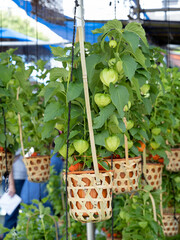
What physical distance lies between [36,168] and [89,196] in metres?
0.90

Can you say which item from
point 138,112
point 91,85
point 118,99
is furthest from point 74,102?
point 138,112

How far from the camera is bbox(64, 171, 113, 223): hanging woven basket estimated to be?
1.13 metres

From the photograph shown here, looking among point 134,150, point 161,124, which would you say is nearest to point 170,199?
point 161,124

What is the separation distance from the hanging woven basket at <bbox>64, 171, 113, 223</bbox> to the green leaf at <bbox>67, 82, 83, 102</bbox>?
0.23m

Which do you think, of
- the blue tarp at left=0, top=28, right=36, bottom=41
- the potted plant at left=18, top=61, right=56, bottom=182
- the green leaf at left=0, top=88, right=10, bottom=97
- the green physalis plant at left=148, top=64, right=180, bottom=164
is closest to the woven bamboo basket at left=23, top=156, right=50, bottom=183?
the potted plant at left=18, top=61, right=56, bottom=182

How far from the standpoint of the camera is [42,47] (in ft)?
10.2

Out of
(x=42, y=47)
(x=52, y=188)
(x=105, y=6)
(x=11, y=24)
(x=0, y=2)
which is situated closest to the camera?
(x=0, y=2)

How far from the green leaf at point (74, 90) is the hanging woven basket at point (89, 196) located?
234 mm

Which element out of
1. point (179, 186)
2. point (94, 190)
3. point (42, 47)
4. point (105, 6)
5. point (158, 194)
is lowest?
point (179, 186)

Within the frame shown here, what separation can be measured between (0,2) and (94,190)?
1.76m

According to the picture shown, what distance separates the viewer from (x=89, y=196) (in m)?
1.13

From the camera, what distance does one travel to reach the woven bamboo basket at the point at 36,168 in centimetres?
197

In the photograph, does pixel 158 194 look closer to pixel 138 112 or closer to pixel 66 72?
pixel 138 112

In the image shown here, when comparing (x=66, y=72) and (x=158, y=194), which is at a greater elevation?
(x=66, y=72)
